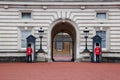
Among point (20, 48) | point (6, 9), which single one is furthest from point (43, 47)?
point (6, 9)

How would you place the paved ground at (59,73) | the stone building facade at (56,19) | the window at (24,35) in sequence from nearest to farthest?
the paved ground at (59,73), the stone building facade at (56,19), the window at (24,35)

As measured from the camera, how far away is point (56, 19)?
29.1 metres

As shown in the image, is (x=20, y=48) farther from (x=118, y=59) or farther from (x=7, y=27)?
(x=118, y=59)

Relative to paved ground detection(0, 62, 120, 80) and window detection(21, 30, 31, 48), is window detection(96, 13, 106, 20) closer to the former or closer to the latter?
window detection(21, 30, 31, 48)

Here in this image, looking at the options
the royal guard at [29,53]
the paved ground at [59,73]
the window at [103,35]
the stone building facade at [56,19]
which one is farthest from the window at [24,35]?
the paved ground at [59,73]

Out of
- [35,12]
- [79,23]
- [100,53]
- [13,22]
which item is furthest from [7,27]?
[100,53]

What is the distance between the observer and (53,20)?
95.3 feet

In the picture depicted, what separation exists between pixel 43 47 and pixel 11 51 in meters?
2.46

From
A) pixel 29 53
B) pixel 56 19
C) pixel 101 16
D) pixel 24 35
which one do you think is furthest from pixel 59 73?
pixel 101 16

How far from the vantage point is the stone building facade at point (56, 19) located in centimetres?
2886

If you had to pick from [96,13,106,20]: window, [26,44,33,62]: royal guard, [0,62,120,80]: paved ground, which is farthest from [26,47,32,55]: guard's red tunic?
[0,62,120,80]: paved ground

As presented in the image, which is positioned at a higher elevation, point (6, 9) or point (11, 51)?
point (6, 9)

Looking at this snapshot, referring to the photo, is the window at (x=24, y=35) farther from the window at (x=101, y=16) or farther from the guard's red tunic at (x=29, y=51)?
the window at (x=101, y=16)

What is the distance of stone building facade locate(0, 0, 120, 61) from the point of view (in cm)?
2886
